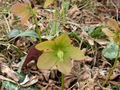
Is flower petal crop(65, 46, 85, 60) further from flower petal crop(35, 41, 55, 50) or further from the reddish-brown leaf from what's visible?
the reddish-brown leaf

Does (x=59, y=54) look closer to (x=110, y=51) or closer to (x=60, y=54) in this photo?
(x=60, y=54)

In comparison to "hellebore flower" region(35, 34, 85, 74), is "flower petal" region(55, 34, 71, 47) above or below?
above

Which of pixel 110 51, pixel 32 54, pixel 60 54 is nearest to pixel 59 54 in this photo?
pixel 60 54

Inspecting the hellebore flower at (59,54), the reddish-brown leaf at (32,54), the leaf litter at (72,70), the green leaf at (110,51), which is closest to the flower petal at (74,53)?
the hellebore flower at (59,54)

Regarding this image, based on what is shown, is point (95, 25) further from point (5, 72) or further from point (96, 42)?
point (5, 72)

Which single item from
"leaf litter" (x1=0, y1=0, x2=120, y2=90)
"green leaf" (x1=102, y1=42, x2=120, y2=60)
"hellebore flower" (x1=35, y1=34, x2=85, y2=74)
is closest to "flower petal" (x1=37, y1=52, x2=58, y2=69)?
"hellebore flower" (x1=35, y1=34, x2=85, y2=74)

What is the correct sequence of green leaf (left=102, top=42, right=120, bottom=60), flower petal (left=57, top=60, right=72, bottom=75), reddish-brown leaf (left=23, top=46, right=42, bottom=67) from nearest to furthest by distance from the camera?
flower petal (left=57, top=60, right=72, bottom=75) → reddish-brown leaf (left=23, top=46, right=42, bottom=67) → green leaf (left=102, top=42, right=120, bottom=60)

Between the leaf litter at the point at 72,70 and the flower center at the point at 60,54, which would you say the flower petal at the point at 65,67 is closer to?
the flower center at the point at 60,54
